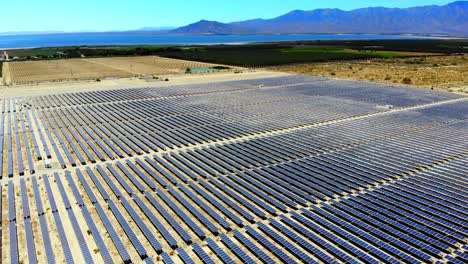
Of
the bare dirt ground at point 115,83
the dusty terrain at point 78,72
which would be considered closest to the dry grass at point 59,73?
the dusty terrain at point 78,72

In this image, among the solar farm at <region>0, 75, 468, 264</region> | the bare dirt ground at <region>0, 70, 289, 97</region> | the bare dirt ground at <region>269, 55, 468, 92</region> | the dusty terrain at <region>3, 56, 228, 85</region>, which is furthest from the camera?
the dusty terrain at <region>3, 56, 228, 85</region>

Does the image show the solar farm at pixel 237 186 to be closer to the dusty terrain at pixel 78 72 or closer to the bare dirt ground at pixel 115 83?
the bare dirt ground at pixel 115 83

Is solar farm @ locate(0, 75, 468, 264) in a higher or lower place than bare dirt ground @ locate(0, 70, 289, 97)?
lower

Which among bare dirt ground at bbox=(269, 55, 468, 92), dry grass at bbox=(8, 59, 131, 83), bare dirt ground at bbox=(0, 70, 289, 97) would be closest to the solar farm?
bare dirt ground at bbox=(0, 70, 289, 97)

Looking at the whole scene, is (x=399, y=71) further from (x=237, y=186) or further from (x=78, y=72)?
(x=78, y=72)

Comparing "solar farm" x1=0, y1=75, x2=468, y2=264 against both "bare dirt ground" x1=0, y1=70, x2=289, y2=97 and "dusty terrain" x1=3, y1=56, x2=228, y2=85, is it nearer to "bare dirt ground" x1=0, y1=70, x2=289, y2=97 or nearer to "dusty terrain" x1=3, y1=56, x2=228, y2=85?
"bare dirt ground" x1=0, y1=70, x2=289, y2=97

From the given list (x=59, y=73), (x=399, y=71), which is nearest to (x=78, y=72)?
(x=59, y=73)

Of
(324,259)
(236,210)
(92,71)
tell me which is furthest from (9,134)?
(92,71)

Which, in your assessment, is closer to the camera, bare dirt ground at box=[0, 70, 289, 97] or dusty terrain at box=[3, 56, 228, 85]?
bare dirt ground at box=[0, 70, 289, 97]
